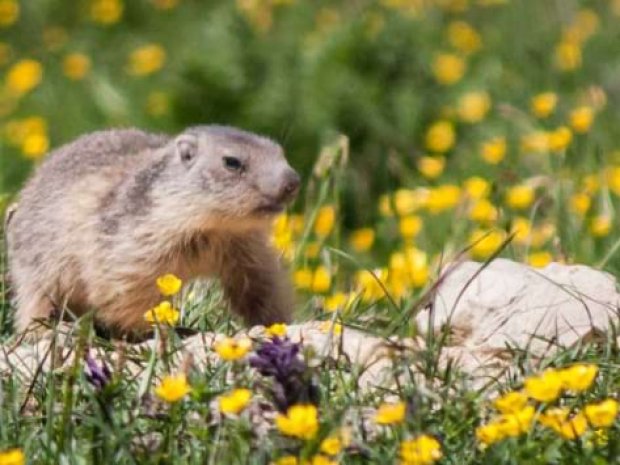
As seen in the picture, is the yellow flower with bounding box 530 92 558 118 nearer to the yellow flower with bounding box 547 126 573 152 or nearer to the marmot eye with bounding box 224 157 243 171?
the yellow flower with bounding box 547 126 573 152

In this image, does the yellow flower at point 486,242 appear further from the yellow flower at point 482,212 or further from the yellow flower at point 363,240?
the yellow flower at point 363,240

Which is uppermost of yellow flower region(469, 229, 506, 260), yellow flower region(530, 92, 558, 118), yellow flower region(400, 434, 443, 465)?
yellow flower region(530, 92, 558, 118)

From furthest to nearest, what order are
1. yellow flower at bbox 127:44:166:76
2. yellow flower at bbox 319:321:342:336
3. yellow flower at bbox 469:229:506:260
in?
yellow flower at bbox 127:44:166:76 < yellow flower at bbox 469:229:506:260 < yellow flower at bbox 319:321:342:336

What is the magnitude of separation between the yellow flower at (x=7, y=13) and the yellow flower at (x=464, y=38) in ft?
9.29

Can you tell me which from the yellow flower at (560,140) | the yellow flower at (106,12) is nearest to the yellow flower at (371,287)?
the yellow flower at (560,140)

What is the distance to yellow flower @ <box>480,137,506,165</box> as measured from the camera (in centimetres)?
749

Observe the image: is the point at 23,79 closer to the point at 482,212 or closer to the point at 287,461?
the point at 482,212

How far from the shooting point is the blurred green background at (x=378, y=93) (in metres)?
7.88

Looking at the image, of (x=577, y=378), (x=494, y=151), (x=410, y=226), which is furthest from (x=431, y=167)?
(x=577, y=378)

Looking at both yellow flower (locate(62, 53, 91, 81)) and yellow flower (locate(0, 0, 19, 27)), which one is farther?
yellow flower (locate(0, 0, 19, 27))

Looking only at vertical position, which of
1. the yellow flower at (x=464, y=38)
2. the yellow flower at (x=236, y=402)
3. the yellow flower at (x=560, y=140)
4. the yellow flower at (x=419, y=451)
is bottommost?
the yellow flower at (x=419, y=451)

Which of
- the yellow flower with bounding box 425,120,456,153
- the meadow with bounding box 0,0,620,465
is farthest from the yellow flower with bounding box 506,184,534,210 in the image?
the yellow flower with bounding box 425,120,456,153

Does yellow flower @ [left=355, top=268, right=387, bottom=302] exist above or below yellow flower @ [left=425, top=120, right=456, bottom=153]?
below

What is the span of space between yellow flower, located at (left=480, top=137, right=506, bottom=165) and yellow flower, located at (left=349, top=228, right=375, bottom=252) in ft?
1.95
